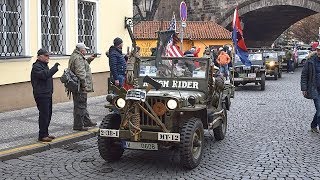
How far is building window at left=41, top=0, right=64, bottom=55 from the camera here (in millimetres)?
12211

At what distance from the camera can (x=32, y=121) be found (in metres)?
9.68

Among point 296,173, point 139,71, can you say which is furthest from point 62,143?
point 296,173

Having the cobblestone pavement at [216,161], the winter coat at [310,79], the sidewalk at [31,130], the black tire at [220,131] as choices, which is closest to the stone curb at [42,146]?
the sidewalk at [31,130]

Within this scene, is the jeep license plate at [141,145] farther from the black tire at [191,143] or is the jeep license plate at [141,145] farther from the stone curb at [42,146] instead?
the stone curb at [42,146]

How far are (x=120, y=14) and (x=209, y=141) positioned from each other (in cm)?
863

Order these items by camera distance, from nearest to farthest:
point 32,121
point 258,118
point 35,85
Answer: point 35,85 → point 32,121 → point 258,118

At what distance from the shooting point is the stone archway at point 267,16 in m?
30.9

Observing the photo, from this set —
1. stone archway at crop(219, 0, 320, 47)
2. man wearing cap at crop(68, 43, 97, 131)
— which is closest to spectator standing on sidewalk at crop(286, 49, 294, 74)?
stone archway at crop(219, 0, 320, 47)

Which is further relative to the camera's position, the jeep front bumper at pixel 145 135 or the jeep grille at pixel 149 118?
the jeep grille at pixel 149 118

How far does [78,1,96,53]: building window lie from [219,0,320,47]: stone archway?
1880 centimetres

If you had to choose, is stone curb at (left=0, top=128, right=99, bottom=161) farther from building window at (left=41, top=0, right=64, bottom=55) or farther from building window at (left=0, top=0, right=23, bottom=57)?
building window at (left=41, top=0, right=64, bottom=55)

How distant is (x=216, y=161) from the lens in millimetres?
6945

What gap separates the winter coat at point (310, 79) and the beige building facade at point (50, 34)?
253 inches

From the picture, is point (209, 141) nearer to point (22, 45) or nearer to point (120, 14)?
point (22, 45)
